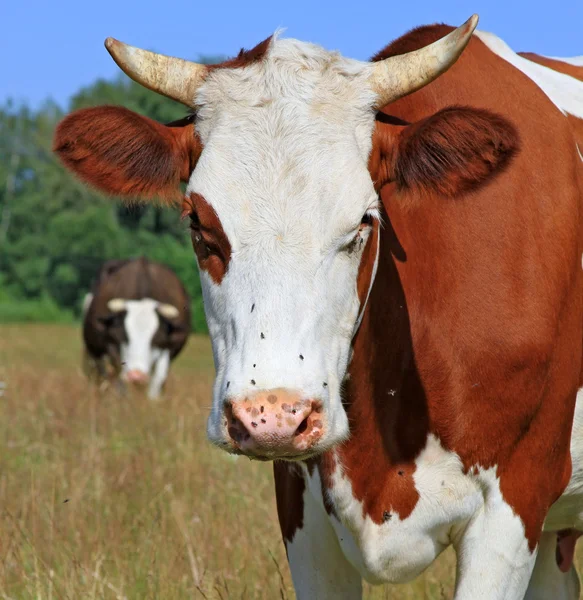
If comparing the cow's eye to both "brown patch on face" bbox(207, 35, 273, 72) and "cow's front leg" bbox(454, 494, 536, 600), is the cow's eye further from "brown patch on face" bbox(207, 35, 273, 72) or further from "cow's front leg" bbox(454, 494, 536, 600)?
"cow's front leg" bbox(454, 494, 536, 600)

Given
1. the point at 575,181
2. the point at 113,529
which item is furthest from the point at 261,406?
the point at 113,529

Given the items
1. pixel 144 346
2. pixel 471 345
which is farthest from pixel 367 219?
pixel 144 346

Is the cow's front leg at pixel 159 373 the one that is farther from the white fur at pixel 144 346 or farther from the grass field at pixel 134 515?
the grass field at pixel 134 515

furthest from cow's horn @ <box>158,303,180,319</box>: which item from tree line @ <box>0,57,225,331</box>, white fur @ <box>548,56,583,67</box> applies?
tree line @ <box>0,57,225,331</box>

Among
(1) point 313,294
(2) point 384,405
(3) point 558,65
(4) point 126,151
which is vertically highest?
(3) point 558,65

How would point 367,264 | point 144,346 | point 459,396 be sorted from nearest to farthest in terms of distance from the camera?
point 367,264 < point 459,396 < point 144,346

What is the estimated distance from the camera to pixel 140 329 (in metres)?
15.7

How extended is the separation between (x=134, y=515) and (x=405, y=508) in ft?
9.42

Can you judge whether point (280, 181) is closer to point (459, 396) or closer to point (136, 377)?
point (459, 396)

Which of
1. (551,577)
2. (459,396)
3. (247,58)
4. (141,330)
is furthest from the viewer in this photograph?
(141,330)

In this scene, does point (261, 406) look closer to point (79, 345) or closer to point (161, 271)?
point (161, 271)

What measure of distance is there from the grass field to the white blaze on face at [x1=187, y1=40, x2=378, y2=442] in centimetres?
47

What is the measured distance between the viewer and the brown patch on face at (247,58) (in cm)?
345

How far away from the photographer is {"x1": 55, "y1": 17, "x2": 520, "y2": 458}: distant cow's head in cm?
285
